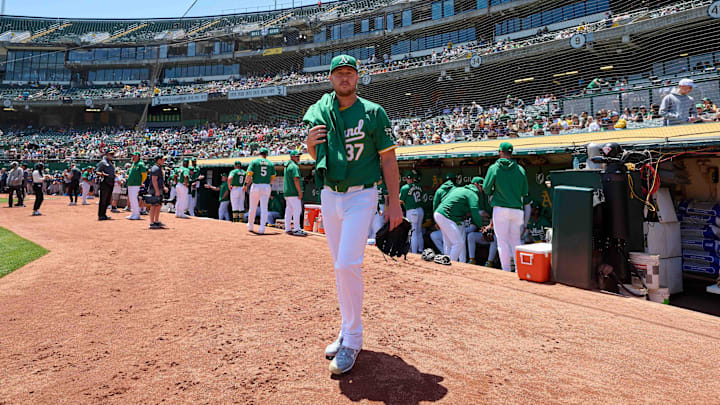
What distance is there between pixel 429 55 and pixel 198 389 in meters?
30.5

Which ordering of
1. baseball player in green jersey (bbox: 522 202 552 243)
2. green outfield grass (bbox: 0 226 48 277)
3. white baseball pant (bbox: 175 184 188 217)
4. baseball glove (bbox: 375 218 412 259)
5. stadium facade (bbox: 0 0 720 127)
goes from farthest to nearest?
stadium facade (bbox: 0 0 720 127)
white baseball pant (bbox: 175 184 188 217)
baseball player in green jersey (bbox: 522 202 552 243)
green outfield grass (bbox: 0 226 48 277)
baseball glove (bbox: 375 218 412 259)

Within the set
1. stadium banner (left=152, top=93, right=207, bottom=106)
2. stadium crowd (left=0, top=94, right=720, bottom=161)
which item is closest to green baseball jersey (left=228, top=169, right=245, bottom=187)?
stadium crowd (left=0, top=94, right=720, bottom=161)

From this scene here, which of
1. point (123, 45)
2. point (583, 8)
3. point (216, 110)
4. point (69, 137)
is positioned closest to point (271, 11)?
point (216, 110)

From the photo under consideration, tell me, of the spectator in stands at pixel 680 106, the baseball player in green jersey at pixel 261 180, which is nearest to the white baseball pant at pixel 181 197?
the baseball player in green jersey at pixel 261 180

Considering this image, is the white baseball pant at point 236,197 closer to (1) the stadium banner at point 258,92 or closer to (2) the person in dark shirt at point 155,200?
(2) the person in dark shirt at point 155,200

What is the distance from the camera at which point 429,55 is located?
29391 millimetres

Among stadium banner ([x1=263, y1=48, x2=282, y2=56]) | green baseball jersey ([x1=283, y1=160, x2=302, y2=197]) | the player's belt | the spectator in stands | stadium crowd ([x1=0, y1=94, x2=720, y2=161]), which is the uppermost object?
stadium banner ([x1=263, y1=48, x2=282, y2=56])

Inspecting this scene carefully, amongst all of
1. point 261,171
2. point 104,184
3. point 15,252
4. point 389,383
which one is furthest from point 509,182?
point 104,184

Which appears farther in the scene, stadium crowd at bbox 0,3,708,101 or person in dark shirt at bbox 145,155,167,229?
stadium crowd at bbox 0,3,708,101

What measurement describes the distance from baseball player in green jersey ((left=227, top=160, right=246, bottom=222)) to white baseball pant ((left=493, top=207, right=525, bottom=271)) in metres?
8.22

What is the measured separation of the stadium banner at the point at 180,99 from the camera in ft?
114

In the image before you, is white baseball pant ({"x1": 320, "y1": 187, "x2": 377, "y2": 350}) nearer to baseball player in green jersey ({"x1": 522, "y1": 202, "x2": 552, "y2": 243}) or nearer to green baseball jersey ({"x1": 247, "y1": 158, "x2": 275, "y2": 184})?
green baseball jersey ({"x1": 247, "y1": 158, "x2": 275, "y2": 184})

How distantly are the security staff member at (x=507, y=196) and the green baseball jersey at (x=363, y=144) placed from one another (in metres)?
4.01

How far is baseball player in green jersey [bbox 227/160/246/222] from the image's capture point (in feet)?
38.9
